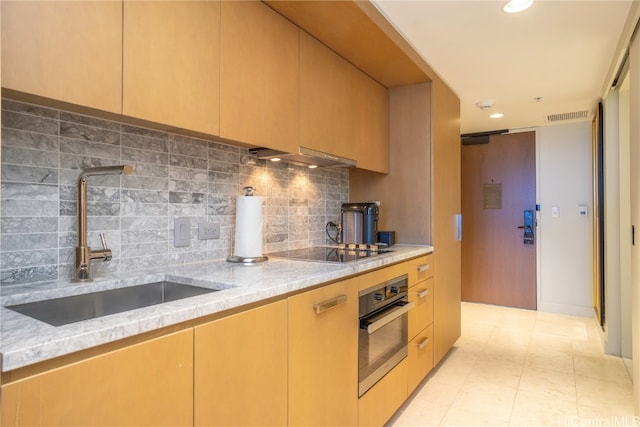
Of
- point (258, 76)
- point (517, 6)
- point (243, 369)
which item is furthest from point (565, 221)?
point (243, 369)

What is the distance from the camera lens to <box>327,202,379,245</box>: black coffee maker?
2.51 meters

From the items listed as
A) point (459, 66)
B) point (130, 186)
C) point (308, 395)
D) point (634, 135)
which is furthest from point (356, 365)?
point (459, 66)

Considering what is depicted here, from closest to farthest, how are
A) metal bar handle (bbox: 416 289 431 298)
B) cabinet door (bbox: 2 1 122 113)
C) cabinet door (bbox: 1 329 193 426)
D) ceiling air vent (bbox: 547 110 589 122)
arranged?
cabinet door (bbox: 1 329 193 426), cabinet door (bbox: 2 1 122 113), metal bar handle (bbox: 416 289 431 298), ceiling air vent (bbox: 547 110 589 122)

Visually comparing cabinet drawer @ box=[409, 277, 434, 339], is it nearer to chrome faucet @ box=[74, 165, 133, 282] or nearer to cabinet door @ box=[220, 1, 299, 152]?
cabinet door @ box=[220, 1, 299, 152]

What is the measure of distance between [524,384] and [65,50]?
3.05m

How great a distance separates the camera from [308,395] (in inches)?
55.5

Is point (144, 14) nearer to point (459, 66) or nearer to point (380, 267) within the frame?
point (380, 267)

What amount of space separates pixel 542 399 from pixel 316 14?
2604 mm

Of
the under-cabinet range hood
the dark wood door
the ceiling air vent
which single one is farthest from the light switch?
the dark wood door

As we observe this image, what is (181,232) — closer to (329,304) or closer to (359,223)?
(329,304)

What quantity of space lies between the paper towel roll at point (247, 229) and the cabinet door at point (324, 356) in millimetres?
488

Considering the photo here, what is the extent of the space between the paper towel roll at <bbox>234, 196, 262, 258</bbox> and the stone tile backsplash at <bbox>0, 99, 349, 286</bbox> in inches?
4.5

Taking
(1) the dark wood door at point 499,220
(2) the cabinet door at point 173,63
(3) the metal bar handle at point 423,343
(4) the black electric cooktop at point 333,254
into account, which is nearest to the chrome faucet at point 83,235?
(2) the cabinet door at point 173,63

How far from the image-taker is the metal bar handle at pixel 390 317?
1.77 meters
